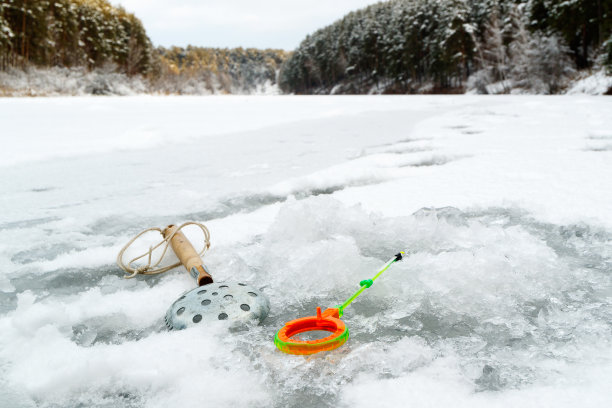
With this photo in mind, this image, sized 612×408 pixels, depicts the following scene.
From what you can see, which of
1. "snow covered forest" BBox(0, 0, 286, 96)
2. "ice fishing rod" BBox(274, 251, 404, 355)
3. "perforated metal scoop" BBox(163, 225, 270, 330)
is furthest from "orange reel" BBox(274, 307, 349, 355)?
"snow covered forest" BBox(0, 0, 286, 96)

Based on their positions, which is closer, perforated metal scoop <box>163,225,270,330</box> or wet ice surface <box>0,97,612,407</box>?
wet ice surface <box>0,97,612,407</box>

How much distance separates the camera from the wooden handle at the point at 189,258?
1.48m

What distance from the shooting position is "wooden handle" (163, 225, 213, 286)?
1.48m

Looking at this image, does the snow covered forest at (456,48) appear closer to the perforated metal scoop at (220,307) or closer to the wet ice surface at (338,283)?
the wet ice surface at (338,283)

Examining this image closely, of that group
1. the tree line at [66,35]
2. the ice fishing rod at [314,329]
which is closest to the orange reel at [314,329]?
the ice fishing rod at [314,329]

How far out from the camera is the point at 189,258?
1.62 metres

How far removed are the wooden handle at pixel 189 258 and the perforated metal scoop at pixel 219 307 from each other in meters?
0.07

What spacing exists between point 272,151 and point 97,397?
430cm

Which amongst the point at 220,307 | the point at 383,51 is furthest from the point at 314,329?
the point at 383,51

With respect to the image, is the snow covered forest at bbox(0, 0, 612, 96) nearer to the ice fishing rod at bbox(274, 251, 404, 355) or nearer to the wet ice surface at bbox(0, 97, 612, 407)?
the wet ice surface at bbox(0, 97, 612, 407)

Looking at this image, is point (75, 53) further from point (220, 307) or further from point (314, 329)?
point (314, 329)

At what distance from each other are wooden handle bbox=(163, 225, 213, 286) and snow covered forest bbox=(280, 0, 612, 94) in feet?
58.7

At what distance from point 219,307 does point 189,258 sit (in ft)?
1.48

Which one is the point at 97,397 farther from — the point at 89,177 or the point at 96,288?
the point at 89,177
